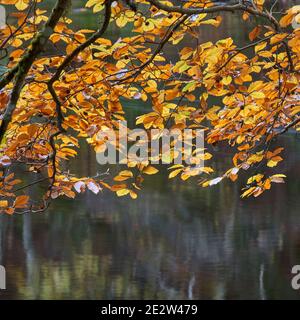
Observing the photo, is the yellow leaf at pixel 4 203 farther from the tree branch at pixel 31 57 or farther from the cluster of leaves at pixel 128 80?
the tree branch at pixel 31 57

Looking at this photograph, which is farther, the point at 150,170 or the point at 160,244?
the point at 160,244

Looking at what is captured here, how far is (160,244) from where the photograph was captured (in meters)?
9.54

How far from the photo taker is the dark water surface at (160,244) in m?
8.03

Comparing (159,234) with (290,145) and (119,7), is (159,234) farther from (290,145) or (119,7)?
(119,7)

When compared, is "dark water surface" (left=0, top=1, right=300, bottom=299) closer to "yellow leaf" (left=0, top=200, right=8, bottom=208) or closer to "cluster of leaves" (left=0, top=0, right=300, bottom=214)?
"yellow leaf" (left=0, top=200, right=8, bottom=208)

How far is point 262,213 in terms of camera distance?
10.5 meters

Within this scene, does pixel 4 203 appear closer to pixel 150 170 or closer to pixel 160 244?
pixel 150 170

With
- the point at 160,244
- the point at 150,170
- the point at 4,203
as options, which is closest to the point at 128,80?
the point at 150,170

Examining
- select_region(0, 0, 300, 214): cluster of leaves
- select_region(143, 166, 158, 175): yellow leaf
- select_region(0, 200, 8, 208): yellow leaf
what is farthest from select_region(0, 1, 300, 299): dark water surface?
select_region(143, 166, 158, 175): yellow leaf

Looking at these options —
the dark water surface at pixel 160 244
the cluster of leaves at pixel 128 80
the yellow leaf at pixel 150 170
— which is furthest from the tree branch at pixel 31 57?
the dark water surface at pixel 160 244

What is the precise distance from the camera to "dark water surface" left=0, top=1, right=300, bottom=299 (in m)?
8.03

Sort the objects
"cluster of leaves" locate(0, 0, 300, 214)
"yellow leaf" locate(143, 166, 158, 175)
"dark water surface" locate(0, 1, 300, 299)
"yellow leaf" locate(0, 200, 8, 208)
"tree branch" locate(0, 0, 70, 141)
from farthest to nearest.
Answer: "dark water surface" locate(0, 1, 300, 299), "yellow leaf" locate(0, 200, 8, 208), "yellow leaf" locate(143, 166, 158, 175), "cluster of leaves" locate(0, 0, 300, 214), "tree branch" locate(0, 0, 70, 141)

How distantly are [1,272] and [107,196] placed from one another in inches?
126
